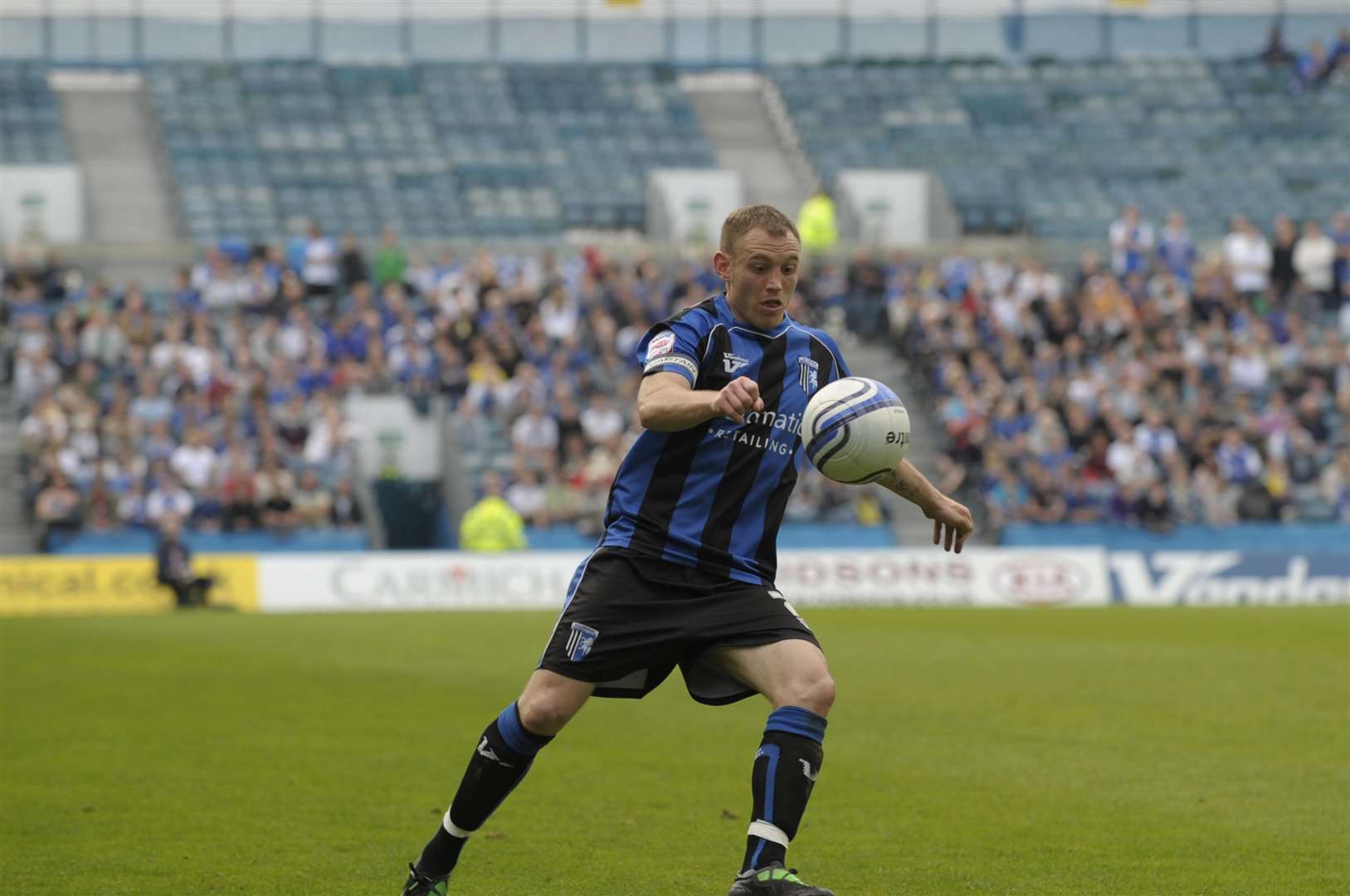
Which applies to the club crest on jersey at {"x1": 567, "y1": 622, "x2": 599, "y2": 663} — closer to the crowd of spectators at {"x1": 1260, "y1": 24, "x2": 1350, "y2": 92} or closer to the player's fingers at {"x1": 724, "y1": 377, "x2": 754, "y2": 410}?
the player's fingers at {"x1": 724, "y1": 377, "x2": 754, "y2": 410}

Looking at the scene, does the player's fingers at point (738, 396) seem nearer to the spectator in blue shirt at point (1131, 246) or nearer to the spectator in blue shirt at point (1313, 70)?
the spectator in blue shirt at point (1131, 246)

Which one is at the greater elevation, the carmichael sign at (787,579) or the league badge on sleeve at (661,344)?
the league badge on sleeve at (661,344)

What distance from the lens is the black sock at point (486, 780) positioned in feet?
20.7

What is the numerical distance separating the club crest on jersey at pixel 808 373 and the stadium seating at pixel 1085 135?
108 feet

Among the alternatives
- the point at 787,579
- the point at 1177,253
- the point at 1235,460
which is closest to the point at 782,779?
the point at 787,579

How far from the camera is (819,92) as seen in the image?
4469cm

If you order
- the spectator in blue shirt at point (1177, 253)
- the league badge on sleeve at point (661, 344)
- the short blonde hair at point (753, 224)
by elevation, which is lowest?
the league badge on sleeve at point (661, 344)

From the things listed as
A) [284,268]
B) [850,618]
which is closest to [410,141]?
[284,268]

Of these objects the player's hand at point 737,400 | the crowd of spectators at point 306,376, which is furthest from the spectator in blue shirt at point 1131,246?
the player's hand at point 737,400

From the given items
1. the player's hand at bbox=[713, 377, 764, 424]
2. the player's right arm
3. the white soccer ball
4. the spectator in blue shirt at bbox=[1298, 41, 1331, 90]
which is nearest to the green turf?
the white soccer ball

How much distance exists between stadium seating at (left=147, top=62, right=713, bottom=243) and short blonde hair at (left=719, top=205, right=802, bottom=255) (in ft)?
101

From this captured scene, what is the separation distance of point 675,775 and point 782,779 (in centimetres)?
414

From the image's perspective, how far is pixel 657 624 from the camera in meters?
6.25

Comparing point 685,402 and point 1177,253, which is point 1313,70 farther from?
point 685,402
